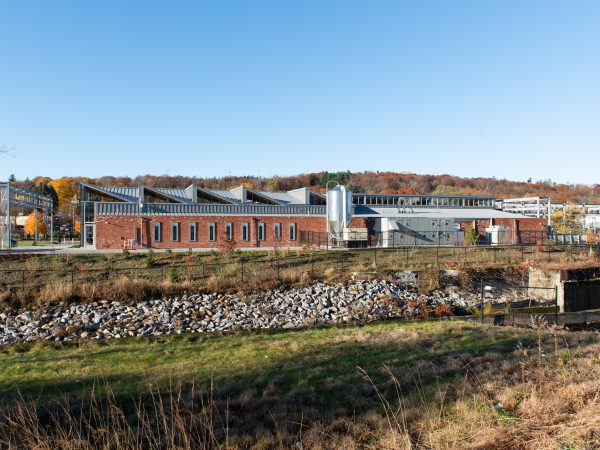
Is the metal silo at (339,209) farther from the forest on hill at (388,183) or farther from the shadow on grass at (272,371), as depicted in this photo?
the forest on hill at (388,183)

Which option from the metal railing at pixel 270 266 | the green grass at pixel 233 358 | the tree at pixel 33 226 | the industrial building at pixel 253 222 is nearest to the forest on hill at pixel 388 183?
the tree at pixel 33 226

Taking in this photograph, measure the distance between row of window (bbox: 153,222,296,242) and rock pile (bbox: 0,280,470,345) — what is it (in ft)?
60.9

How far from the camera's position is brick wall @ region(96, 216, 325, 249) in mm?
37562

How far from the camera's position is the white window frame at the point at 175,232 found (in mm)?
39438

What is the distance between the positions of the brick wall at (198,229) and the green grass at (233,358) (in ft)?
71.8

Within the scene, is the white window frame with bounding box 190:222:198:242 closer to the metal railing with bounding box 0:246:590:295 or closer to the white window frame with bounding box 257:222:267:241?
the white window frame with bounding box 257:222:267:241

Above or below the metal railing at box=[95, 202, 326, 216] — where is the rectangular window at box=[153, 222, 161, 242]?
below

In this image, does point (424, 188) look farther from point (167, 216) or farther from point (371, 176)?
point (167, 216)

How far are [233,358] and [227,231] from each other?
100ft

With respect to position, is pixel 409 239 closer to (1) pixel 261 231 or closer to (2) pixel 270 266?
(1) pixel 261 231

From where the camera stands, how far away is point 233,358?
36.1ft

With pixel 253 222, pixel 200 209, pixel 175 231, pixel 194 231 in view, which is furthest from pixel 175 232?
pixel 253 222

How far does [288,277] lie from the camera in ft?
79.3

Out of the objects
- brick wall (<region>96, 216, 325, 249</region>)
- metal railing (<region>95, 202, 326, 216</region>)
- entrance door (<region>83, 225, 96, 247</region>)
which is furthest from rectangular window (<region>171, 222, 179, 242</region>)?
entrance door (<region>83, 225, 96, 247</region>)
